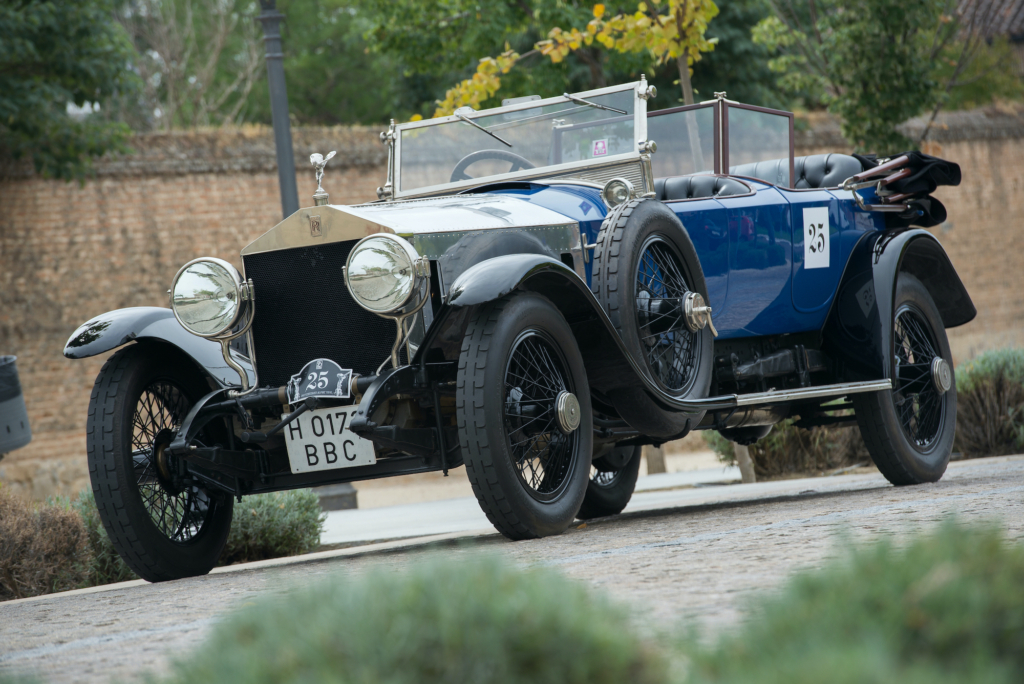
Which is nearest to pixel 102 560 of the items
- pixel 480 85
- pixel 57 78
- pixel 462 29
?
pixel 480 85

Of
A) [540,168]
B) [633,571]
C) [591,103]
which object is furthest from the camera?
[591,103]

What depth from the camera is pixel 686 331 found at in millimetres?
4867

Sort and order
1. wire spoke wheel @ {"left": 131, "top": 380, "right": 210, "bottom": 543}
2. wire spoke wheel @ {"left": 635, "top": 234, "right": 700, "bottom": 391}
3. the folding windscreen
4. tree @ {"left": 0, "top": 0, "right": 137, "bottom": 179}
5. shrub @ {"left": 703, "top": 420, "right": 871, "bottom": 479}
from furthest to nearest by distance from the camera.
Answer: tree @ {"left": 0, "top": 0, "right": 137, "bottom": 179} → shrub @ {"left": 703, "top": 420, "right": 871, "bottom": 479} → the folding windscreen → wire spoke wheel @ {"left": 635, "top": 234, "right": 700, "bottom": 391} → wire spoke wheel @ {"left": 131, "top": 380, "right": 210, "bottom": 543}

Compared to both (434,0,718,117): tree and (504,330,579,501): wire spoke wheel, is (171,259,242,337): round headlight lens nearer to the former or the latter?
(504,330,579,501): wire spoke wheel

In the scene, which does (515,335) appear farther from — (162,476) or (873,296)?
(873,296)

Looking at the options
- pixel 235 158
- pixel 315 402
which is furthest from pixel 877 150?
pixel 315 402

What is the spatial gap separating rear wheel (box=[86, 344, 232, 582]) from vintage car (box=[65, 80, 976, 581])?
11mm

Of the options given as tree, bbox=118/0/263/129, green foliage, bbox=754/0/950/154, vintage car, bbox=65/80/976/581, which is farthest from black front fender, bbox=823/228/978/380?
tree, bbox=118/0/263/129

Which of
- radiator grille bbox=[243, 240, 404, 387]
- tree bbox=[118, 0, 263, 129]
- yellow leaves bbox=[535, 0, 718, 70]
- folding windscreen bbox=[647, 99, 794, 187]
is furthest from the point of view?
tree bbox=[118, 0, 263, 129]

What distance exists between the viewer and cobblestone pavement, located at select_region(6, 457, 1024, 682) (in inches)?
91.7

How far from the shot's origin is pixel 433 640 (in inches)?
57.0

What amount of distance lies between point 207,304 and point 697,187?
2.84 meters

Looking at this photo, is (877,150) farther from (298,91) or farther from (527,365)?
(298,91)

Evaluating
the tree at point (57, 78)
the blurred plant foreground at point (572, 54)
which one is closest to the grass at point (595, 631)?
the blurred plant foreground at point (572, 54)
